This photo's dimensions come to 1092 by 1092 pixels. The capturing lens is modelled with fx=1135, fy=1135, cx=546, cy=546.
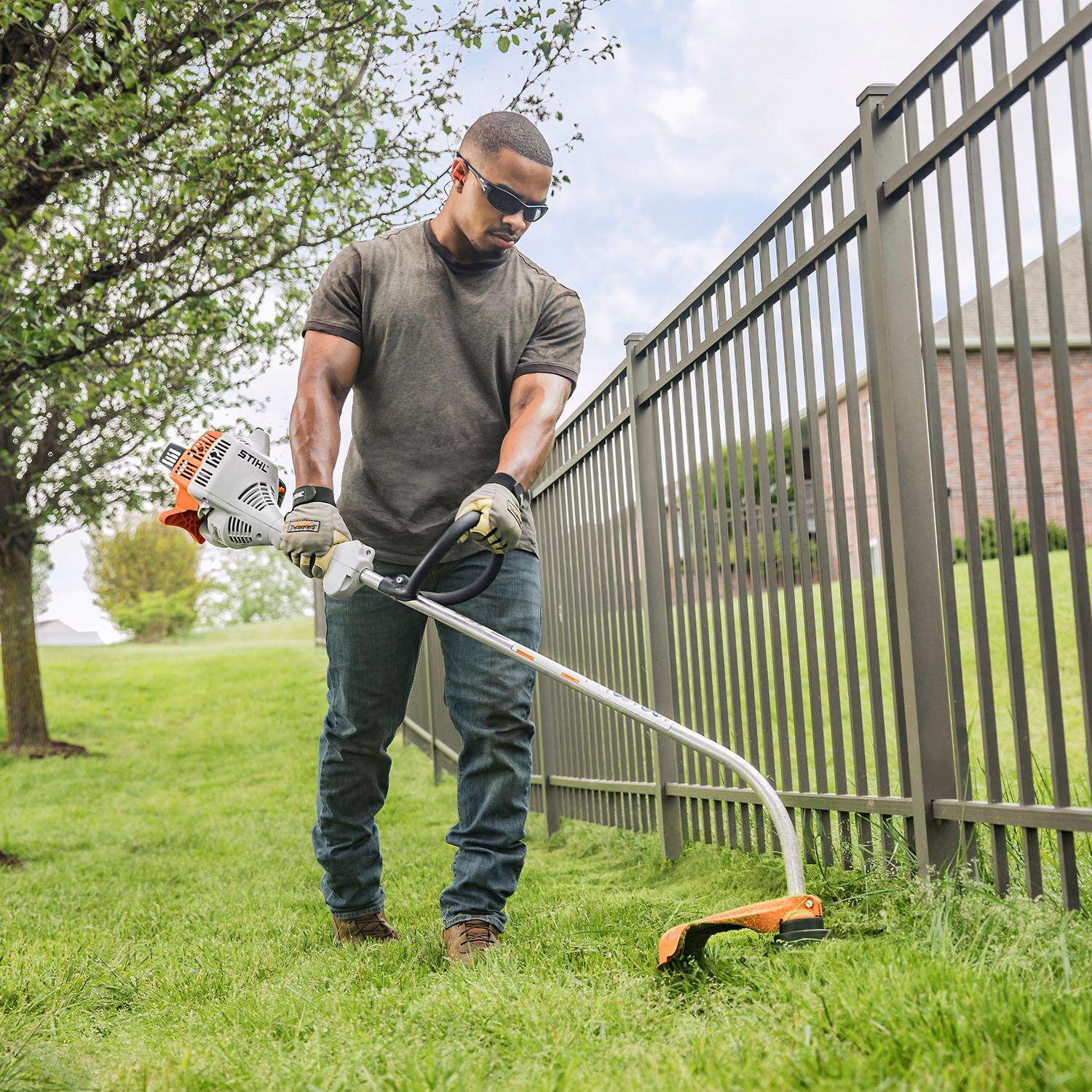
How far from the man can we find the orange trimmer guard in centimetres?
78

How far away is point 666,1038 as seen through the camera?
1.91 m

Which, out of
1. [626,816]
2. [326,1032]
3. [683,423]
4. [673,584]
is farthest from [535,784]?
[326,1032]

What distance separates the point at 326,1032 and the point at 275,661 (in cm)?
1564

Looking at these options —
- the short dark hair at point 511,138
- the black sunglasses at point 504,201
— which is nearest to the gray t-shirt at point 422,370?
the black sunglasses at point 504,201

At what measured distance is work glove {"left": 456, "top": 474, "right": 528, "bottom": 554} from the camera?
8.58ft

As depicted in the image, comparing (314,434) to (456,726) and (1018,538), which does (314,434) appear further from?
(1018,538)

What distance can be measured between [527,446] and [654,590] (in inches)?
56.9

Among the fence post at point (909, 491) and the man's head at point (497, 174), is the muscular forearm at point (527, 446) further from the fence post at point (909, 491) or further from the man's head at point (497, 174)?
the fence post at point (909, 491)

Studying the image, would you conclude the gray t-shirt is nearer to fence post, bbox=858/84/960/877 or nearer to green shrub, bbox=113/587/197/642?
fence post, bbox=858/84/960/877

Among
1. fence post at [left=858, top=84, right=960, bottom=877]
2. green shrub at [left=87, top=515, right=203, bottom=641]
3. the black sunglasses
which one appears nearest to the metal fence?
fence post at [left=858, top=84, right=960, bottom=877]

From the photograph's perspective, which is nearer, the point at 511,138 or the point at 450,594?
the point at 450,594

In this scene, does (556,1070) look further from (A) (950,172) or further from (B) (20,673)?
(B) (20,673)

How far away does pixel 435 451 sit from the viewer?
3.14 m

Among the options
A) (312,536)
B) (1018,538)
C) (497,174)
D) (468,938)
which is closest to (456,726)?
(468,938)
